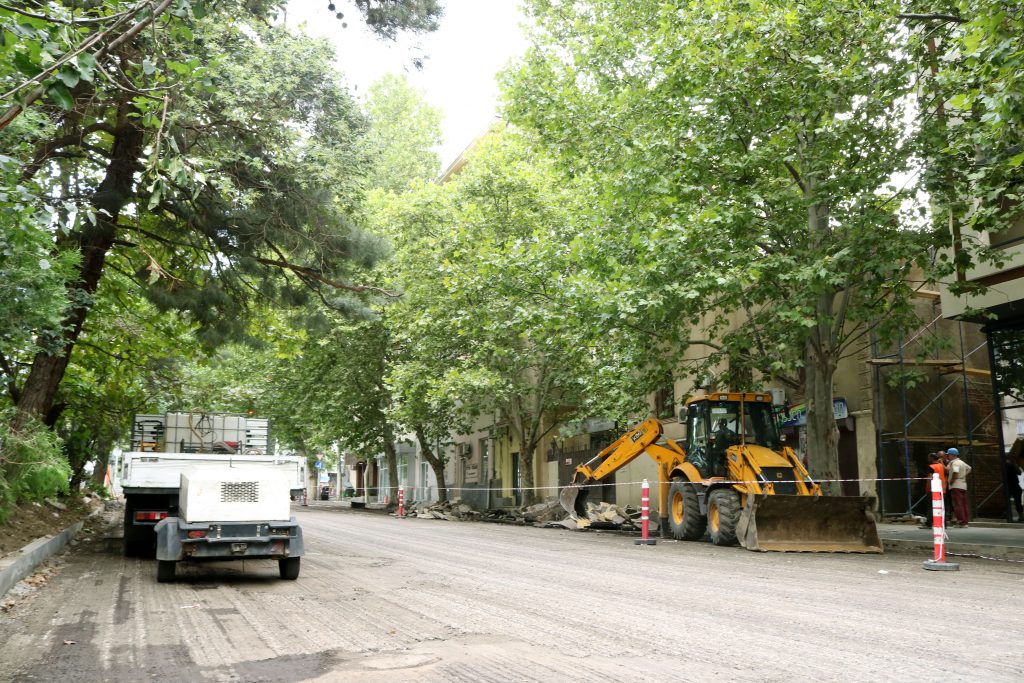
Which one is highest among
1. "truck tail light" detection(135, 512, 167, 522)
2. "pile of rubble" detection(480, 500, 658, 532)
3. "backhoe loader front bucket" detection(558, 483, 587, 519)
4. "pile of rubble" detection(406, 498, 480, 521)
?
"truck tail light" detection(135, 512, 167, 522)

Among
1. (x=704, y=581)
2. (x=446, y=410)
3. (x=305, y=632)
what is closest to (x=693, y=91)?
(x=704, y=581)

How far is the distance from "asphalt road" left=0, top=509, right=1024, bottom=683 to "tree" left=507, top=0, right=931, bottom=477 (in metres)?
5.24

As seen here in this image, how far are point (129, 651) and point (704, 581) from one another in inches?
263

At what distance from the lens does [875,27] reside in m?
14.2

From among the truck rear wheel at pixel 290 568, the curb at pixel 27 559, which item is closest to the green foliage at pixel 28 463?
the curb at pixel 27 559

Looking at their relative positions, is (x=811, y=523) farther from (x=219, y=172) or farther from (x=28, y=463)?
(x=28, y=463)

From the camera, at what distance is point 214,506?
10.6m

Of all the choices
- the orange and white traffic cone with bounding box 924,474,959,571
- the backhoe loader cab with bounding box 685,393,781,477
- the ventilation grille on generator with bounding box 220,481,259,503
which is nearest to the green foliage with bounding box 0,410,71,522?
the ventilation grille on generator with bounding box 220,481,259,503

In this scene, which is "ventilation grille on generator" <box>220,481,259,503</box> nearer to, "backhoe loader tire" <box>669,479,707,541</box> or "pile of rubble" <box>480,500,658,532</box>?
"backhoe loader tire" <box>669,479,707,541</box>

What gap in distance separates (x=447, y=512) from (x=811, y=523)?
1963cm

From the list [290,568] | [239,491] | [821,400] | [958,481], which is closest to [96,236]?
[239,491]

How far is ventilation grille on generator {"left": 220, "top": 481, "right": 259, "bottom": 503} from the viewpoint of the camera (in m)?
10.6

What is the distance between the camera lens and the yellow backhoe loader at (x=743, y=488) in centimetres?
1500

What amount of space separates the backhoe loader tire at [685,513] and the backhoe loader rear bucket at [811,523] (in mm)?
2169
